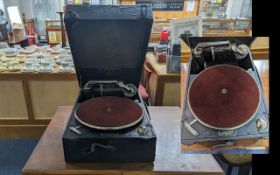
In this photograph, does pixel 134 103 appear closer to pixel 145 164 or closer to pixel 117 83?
pixel 117 83

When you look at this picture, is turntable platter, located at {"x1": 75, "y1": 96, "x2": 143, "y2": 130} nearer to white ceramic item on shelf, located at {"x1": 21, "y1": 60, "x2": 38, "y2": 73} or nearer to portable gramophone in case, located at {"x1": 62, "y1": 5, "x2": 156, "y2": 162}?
portable gramophone in case, located at {"x1": 62, "y1": 5, "x2": 156, "y2": 162}

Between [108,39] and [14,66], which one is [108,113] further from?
[14,66]

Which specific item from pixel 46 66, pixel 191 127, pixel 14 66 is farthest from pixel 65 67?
pixel 191 127

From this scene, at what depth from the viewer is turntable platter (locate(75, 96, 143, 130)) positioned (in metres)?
0.86

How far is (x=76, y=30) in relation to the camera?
3.20 ft

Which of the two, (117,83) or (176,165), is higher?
(117,83)

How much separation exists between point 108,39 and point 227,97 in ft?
2.07

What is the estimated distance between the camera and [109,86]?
1105 millimetres

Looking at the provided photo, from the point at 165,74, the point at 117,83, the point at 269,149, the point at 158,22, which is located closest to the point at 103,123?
the point at 117,83

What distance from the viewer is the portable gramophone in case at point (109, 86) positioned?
0.84 m

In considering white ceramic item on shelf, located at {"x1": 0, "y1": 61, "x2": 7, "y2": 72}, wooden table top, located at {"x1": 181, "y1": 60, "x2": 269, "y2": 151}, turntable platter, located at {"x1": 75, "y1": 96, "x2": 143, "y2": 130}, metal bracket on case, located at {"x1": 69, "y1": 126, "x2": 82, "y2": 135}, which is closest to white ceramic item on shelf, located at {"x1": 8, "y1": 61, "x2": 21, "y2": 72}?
white ceramic item on shelf, located at {"x1": 0, "y1": 61, "x2": 7, "y2": 72}

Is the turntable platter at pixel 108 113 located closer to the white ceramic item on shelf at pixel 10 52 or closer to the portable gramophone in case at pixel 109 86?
the portable gramophone in case at pixel 109 86

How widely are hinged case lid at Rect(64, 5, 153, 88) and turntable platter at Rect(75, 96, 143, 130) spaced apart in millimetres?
137

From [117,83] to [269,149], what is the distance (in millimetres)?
720
